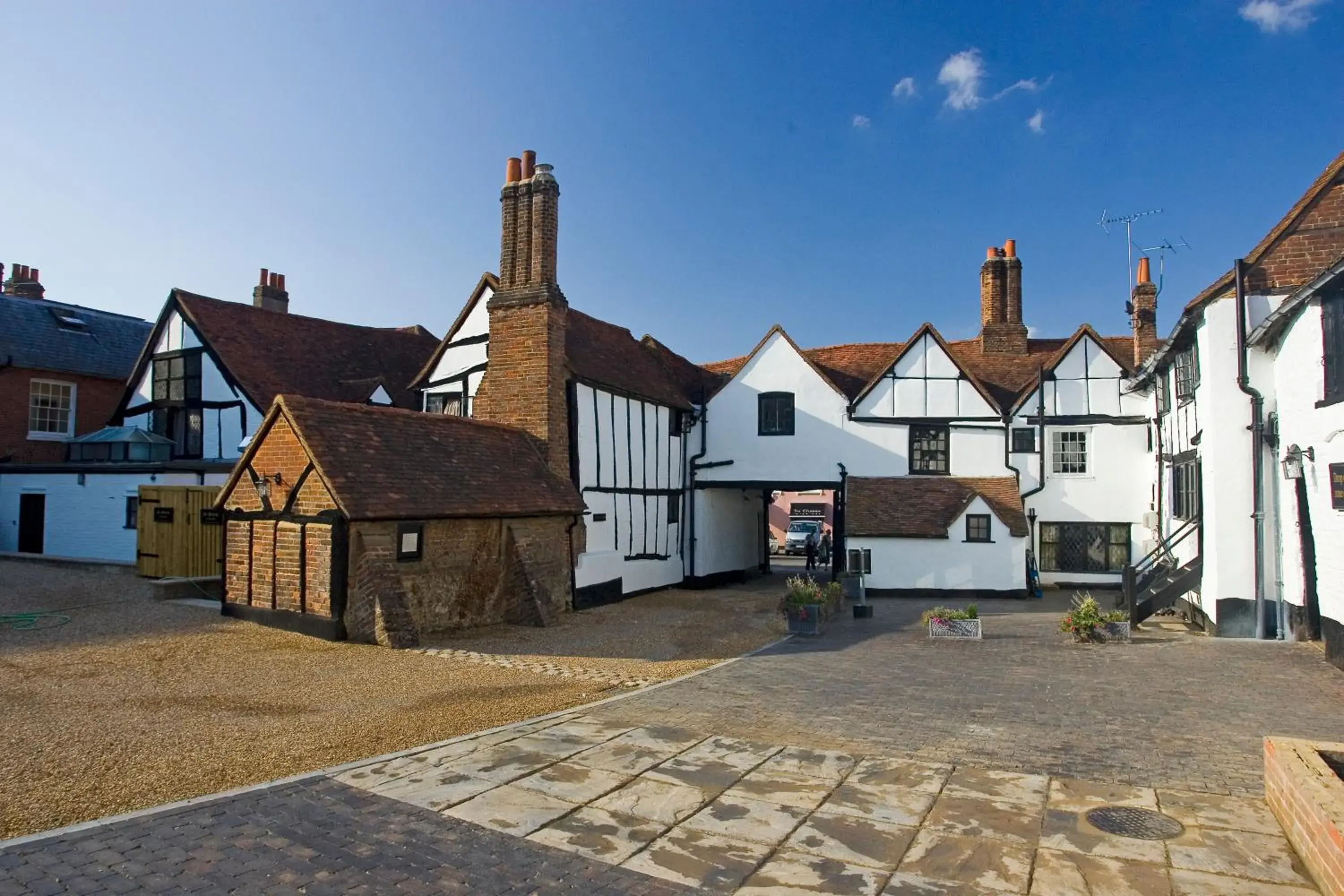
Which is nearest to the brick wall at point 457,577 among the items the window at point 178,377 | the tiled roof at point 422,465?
the tiled roof at point 422,465

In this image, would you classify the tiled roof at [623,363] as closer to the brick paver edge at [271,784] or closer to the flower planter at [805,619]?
the flower planter at [805,619]

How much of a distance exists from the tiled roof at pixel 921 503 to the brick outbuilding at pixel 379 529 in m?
8.91

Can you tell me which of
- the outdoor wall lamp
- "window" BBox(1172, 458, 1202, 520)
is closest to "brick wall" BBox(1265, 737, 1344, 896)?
the outdoor wall lamp

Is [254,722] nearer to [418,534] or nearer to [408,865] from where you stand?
[408,865]

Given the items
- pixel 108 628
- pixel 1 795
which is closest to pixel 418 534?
pixel 108 628

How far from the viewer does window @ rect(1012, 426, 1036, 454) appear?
73.5 ft

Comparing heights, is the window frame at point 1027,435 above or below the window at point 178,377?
below

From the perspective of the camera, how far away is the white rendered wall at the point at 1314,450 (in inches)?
444

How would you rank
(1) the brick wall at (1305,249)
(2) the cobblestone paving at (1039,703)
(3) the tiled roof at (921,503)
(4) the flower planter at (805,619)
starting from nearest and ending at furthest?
(2) the cobblestone paving at (1039,703), (1) the brick wall at (1305,249), (4) the flower planter at (805,619), (3) the tiled roof at (921,503)

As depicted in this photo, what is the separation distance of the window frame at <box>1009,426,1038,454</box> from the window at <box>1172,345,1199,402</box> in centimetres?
511

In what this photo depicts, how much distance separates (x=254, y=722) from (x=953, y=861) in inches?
256

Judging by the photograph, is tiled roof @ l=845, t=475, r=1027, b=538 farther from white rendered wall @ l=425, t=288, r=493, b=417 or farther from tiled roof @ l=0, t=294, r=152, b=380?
tiled roof @ l=0, t=294, r=152, b=380

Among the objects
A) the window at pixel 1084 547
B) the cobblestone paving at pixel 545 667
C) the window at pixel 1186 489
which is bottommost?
the cobblestone paving at pixel 545 667

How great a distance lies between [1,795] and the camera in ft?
19.6
